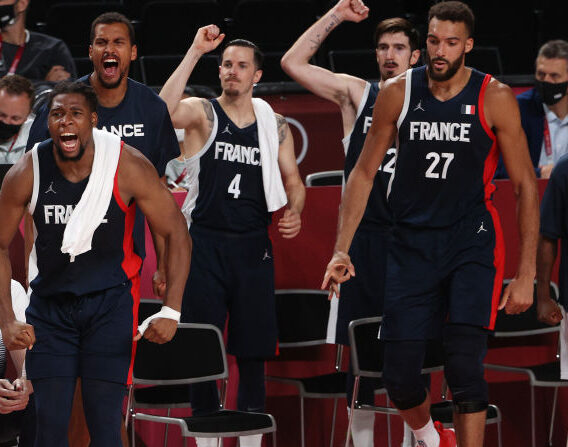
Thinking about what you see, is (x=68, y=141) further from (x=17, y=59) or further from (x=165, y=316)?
(x=17, y=59)

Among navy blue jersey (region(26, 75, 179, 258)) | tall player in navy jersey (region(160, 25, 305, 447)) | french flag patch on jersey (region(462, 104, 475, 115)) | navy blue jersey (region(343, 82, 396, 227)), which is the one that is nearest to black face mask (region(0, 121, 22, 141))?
tall player in navy jersey (region(160, 25, 305, 447))

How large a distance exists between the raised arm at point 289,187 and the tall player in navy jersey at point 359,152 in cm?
28

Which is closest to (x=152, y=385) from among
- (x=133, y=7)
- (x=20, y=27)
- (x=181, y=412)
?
(x=181, y=412)

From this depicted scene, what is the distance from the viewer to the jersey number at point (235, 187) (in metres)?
5.95

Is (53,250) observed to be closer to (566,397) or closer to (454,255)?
(454,255)

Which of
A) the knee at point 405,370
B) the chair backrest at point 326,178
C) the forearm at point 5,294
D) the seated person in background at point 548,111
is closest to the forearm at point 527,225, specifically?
the knee at point 405,370

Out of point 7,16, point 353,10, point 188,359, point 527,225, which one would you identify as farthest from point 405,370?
point 7,16

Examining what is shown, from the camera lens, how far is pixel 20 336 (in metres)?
4.30

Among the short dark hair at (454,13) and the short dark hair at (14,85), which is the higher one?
the short dark hair at (454,13)

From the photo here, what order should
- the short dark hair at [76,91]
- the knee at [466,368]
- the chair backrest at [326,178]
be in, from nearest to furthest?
the short dark hair at [76,91]
the knee at [466,368]
the chair backrest at [326,178]

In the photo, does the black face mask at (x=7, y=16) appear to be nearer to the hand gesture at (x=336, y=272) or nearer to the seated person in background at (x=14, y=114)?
the seated person in background at (x=14, y=114)

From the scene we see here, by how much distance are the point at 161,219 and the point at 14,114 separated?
7.88 ft

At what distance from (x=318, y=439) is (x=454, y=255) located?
189cm

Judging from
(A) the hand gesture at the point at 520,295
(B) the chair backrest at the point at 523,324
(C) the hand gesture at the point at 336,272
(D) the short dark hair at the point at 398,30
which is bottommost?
(B) the chair backrest at the point at 523,324
